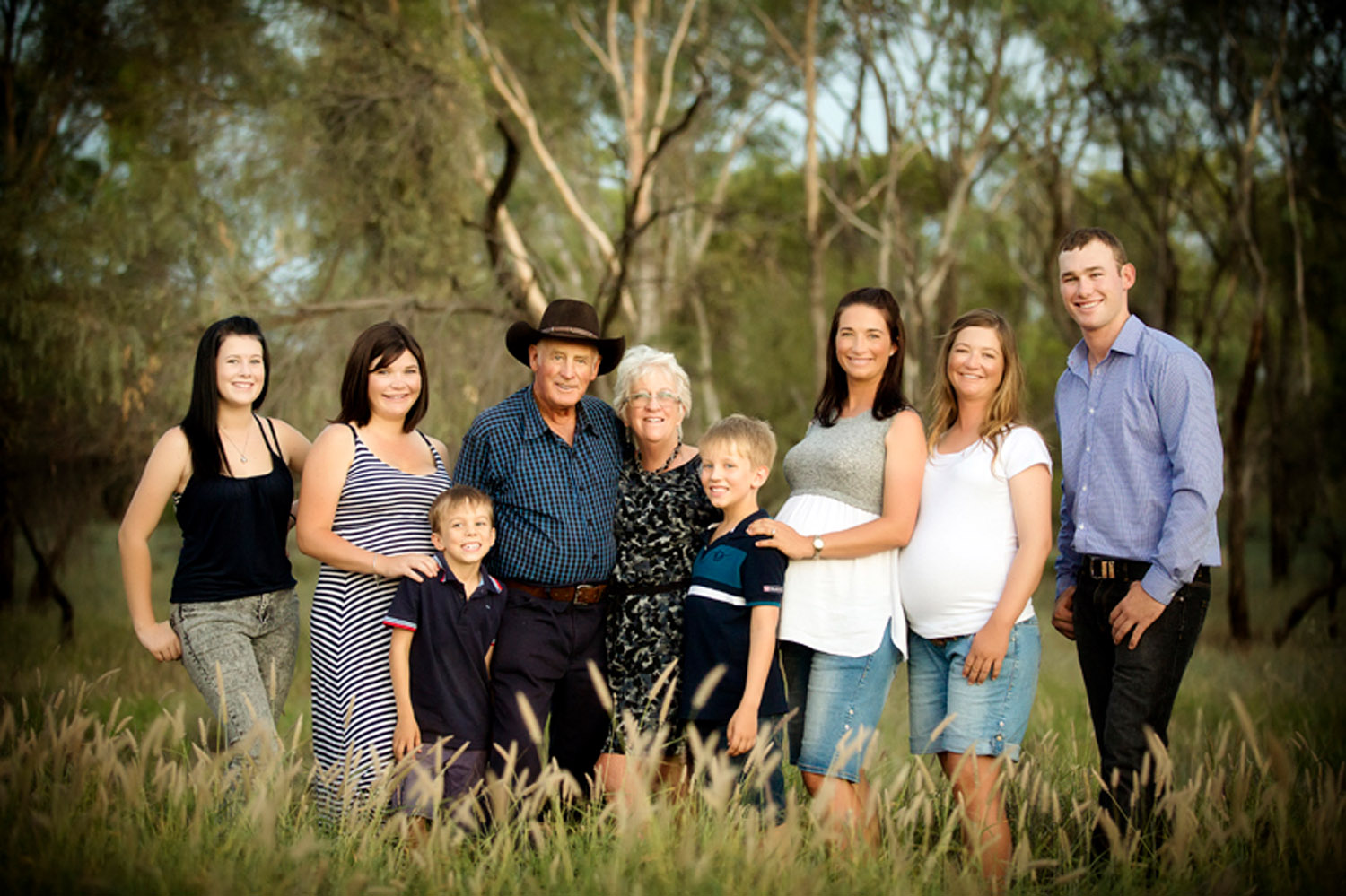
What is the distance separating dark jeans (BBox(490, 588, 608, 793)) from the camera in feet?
13.2

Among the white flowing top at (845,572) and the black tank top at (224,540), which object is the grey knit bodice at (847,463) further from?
the black tank top at (224,540)

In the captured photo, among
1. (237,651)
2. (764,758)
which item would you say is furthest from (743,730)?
(237,651)

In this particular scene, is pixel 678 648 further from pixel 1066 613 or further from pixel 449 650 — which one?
pixel 1066 613

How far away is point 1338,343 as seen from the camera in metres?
17.4

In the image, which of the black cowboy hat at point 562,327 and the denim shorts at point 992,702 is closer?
the denim shorts at point 992,702

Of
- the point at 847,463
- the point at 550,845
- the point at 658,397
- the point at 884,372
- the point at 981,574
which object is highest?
the point at 884,372

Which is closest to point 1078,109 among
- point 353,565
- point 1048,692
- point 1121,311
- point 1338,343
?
point 1338,343

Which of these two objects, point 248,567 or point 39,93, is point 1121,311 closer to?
point 248,567

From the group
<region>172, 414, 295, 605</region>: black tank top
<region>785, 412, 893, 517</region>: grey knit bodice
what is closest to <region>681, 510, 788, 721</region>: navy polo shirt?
<region>785, 412, 893, 517</region>: grey knit bodice

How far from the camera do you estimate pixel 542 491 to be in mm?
4117

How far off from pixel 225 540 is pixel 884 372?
8.47 ft

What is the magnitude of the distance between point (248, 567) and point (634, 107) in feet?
41.3

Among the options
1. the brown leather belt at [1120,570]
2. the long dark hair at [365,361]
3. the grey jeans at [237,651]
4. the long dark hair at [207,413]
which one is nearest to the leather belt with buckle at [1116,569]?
the brown leather belt at [1120,570]

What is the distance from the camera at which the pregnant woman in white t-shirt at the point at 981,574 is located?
3.67 m
